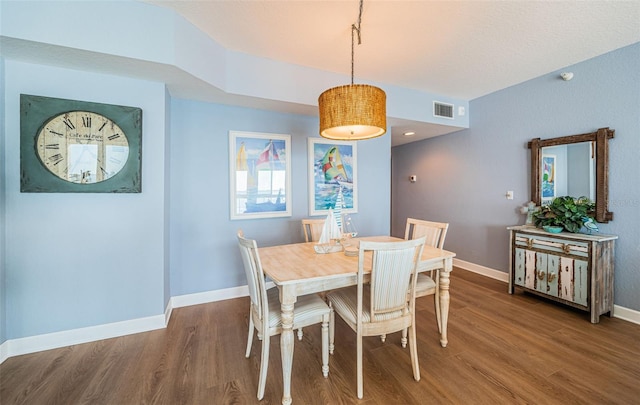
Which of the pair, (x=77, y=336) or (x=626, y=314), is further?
(x=626, y=314)

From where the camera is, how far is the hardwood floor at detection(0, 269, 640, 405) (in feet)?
5.19

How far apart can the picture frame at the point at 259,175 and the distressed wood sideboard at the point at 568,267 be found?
9.41 feet

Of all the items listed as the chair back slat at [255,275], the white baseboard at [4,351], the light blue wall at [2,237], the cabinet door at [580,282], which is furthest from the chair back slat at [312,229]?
the cabinet door at [580,282]

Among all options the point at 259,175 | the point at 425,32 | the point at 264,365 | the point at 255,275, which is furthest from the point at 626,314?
the point at 259,175

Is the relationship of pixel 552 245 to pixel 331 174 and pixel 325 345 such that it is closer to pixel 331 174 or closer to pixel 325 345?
pixel 331 174

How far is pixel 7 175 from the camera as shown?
6.36 feet

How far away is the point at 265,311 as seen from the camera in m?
1.58

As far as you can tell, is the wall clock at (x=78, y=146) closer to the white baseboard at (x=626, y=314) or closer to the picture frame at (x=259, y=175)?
the picture frame at (x=259, y=175)

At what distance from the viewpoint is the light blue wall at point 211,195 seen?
280 cm

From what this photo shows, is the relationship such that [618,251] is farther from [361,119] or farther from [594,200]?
[361,119]

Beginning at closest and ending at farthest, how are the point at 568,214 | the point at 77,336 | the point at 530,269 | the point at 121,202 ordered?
the point at 77,336
the point at 121,202
the point at 568,214
the point at 530,269

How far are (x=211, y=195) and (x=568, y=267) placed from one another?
387cm

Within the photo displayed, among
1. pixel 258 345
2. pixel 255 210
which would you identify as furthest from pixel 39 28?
pixel 258 345

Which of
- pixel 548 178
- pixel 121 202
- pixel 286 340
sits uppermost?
pixel 548 178
